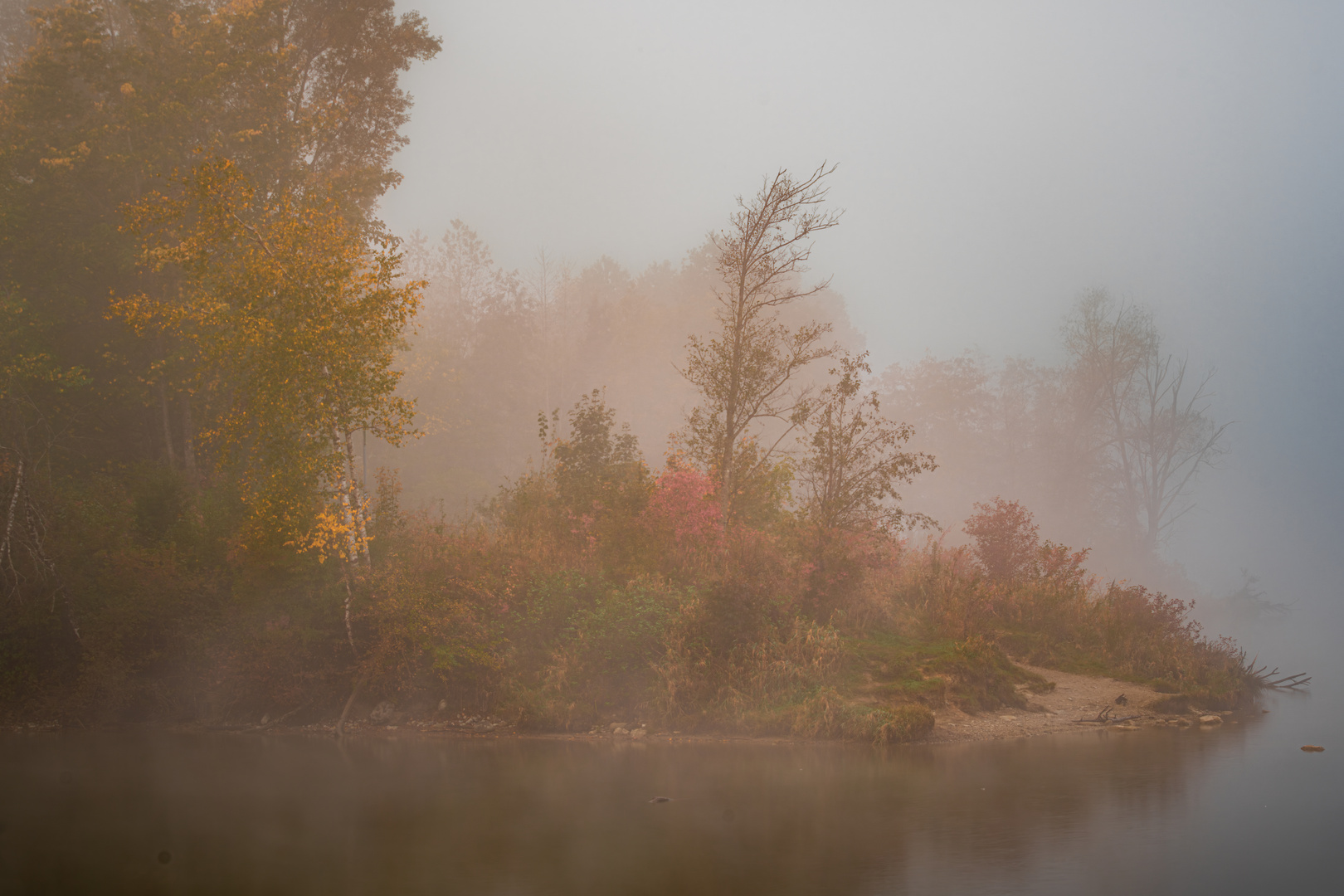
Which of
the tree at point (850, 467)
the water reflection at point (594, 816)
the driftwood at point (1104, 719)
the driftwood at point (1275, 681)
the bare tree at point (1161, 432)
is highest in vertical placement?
the bare tree at point (1161, 432)

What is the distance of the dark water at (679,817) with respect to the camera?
9.38 m

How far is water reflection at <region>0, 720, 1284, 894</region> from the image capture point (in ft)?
30.9

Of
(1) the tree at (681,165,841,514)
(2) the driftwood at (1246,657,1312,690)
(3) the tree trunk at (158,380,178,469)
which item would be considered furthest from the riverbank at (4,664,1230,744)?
(3) the tree trunk at (158,380,178,469)

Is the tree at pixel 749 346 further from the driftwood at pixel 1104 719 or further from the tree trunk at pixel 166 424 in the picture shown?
the tree trunk at pixel 166 424

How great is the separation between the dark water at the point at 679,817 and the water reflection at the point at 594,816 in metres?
0.04

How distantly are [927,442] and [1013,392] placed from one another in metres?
9.78

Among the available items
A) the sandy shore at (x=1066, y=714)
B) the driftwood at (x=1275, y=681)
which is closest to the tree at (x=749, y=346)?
→ the sandy shore at (x=1066, y=714)

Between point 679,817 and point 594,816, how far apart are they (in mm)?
1206

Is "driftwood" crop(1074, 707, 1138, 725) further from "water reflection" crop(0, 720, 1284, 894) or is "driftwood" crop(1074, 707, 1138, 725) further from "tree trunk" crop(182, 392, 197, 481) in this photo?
"tree trunk" crop(182, 392, 197, 481)

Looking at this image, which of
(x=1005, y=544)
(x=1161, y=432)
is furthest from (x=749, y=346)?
(x=1161, y=432)

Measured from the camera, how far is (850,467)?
22172 millimetres

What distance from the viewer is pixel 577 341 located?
6994 cm

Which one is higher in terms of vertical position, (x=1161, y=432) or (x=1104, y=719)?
(x=1161, y=432)

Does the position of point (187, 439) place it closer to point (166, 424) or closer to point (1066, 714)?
point (166, 424)
